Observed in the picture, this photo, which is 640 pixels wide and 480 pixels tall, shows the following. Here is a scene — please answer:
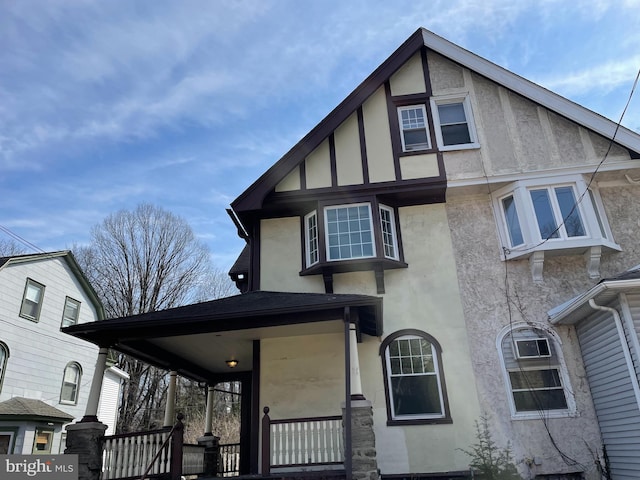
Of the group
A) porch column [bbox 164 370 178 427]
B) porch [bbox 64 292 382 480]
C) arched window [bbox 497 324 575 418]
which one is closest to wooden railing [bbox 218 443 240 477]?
porch column [bbox 164 370 178 427]

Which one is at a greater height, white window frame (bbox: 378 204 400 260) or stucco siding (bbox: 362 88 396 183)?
stucco siding (bbox: 362 88 396 183)

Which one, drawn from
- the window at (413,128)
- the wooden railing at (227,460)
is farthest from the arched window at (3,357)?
the window at (413,128)

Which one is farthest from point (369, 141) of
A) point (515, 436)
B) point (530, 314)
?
point (515, 436)

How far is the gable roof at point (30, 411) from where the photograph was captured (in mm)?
13077

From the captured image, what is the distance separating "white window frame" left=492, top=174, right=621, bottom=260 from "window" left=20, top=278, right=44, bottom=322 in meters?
15.1

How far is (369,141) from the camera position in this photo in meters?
10.3

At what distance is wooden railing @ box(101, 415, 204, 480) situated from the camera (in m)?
7.00

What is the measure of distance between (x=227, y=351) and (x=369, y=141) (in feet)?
18.7

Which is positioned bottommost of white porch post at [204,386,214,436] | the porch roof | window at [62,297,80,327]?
white porch post at [204,386,214,436]

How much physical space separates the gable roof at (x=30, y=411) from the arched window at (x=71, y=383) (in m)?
1.28

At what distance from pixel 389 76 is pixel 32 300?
14.0 metres

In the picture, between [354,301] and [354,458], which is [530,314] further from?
[354,458]

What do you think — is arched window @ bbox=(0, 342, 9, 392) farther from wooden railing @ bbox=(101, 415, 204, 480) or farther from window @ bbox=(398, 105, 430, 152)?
window @ bbox=(398, 105, 430, 152)

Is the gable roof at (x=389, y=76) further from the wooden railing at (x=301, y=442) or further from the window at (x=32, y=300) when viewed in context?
the window at (x=32, y=300)
